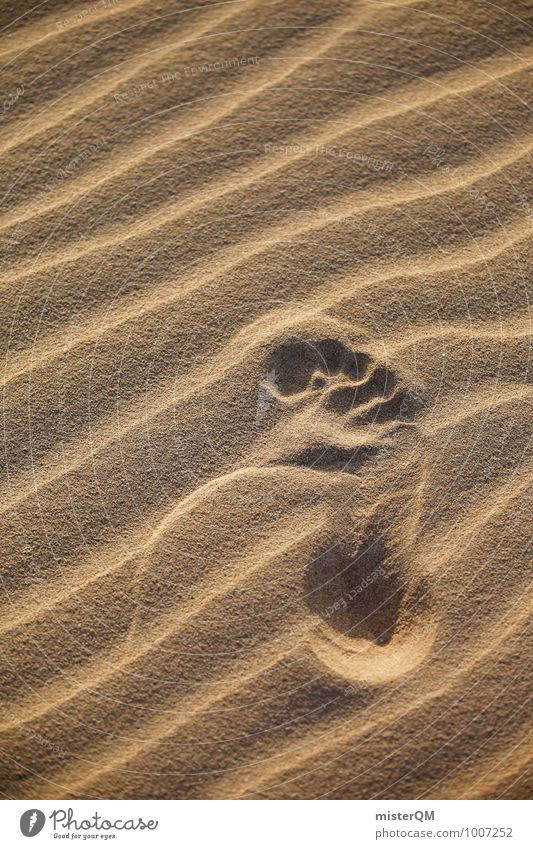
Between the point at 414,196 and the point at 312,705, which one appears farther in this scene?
the point at 414,196

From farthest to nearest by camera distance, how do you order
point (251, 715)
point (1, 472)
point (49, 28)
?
point (49, 28) → point (1, 472) → point (251, 715)

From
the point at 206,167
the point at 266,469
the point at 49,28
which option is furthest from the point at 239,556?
the point at 49,28

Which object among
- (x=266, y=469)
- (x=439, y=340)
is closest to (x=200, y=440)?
(x=266, y=469)

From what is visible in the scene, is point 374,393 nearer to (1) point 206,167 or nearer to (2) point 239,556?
(2) point 239,556

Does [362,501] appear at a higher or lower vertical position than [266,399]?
lower

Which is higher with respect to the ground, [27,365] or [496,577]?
[27,365]

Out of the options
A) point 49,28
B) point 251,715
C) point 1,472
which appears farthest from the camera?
point 49,28

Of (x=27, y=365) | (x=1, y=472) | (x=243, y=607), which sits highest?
(x=27, y=365)
